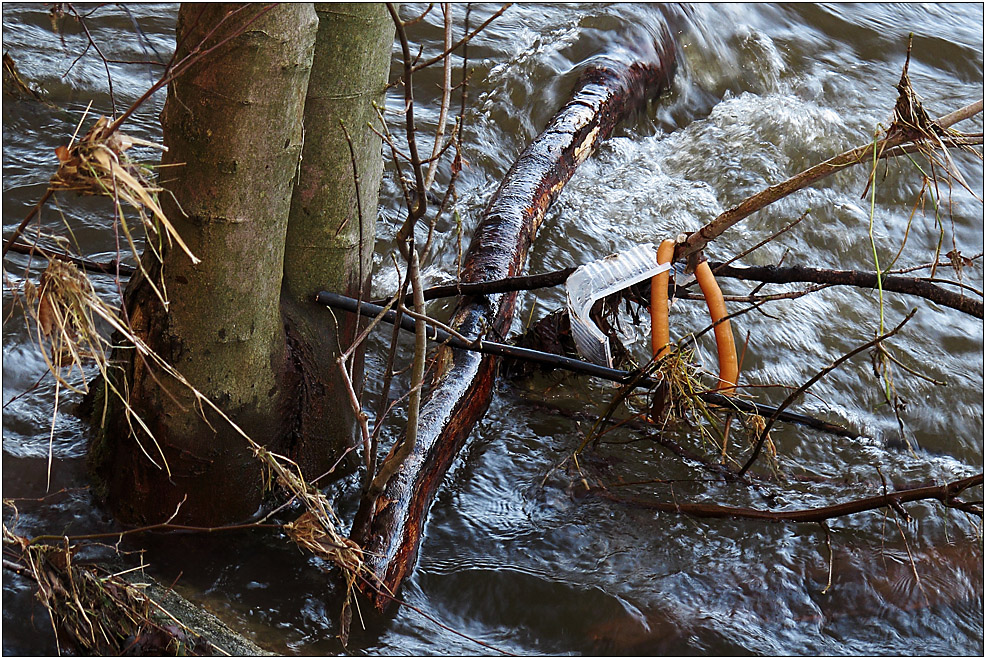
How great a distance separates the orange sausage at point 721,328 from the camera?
3027 millimetres

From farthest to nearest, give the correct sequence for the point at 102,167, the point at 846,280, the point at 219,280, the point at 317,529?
the point at 846,280, the point at 219,280, the point at 317,529, the point at 102,167

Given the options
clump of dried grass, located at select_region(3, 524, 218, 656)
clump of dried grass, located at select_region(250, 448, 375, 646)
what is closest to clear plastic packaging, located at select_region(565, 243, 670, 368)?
clump of dried grass, located at select_region(250, 448, 375, 646)

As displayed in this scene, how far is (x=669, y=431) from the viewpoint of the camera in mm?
3652

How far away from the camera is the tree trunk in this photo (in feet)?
8.51

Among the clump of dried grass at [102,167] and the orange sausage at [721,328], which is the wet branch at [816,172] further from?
the clump of dried grass at [102,167]

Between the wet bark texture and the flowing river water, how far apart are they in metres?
0.20

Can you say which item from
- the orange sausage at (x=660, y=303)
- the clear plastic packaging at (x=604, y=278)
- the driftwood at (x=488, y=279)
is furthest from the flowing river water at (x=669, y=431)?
the clear plastic packaging at (x=604, y=278)

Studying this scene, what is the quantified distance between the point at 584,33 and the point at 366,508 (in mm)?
4936

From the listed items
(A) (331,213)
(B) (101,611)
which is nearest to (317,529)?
(B) (101,611)

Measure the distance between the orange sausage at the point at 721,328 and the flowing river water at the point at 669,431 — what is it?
102 millimetres

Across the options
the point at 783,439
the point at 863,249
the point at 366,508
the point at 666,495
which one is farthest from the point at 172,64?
the point at 863,249

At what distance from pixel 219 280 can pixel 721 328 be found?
5.91 feet

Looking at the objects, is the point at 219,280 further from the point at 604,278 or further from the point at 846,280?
the point at 846,280

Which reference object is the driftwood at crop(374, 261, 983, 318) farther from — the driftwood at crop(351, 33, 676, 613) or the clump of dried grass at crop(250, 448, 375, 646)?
the clump of dried grass at crop(250, 448, 375, 646)
